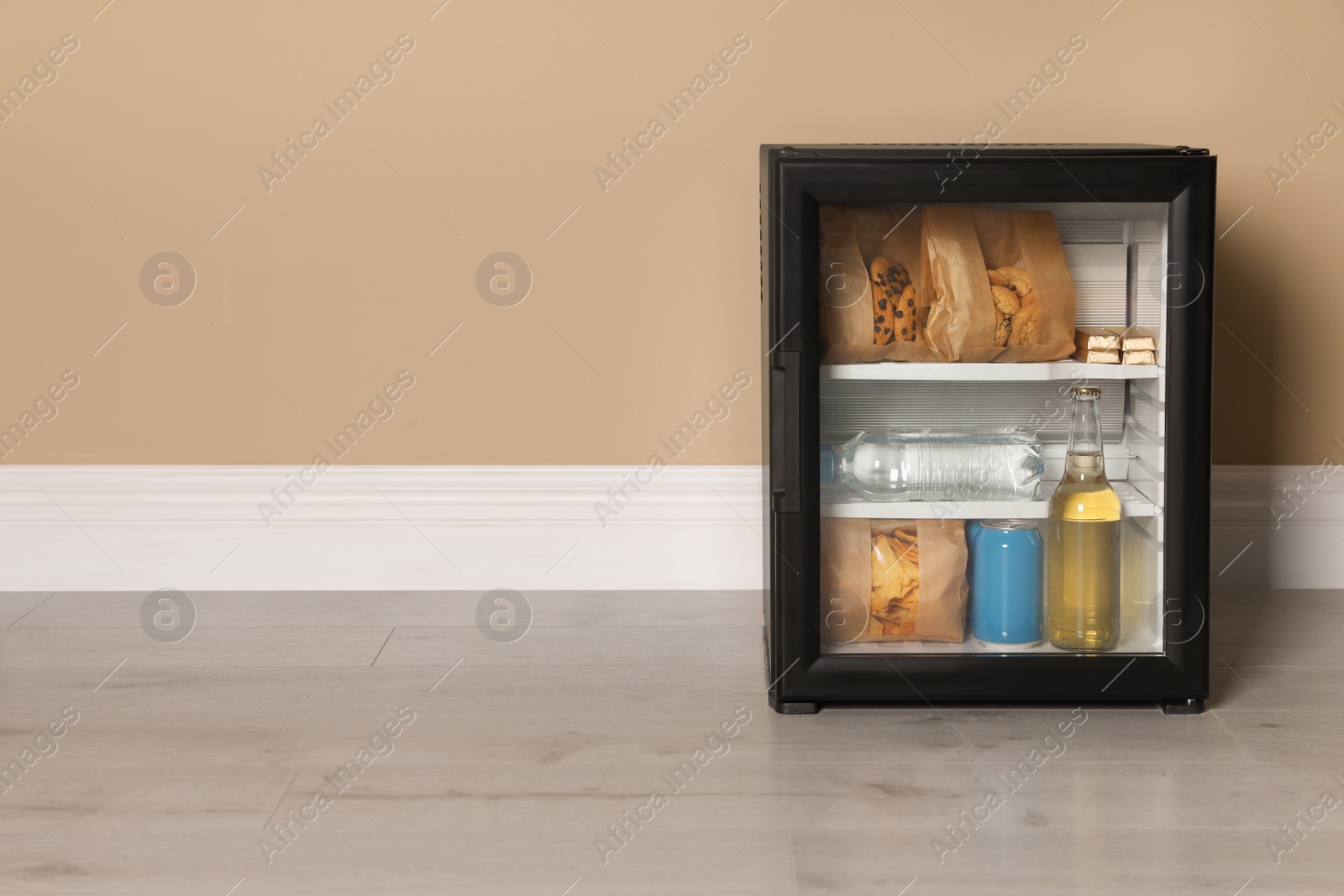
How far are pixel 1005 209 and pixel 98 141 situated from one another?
1.44 m

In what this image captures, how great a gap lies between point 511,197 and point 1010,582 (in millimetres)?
994

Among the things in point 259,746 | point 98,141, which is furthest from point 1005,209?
point 98,141

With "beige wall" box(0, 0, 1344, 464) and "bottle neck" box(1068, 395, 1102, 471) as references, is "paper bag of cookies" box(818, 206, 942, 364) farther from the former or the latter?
"beige wall" box(0, 0, 1344, 464)

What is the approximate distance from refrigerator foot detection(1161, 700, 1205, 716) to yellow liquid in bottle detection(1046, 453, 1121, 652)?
97mm

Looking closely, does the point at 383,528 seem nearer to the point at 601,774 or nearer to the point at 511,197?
the point at 511,197

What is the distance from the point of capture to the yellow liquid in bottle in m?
1.35

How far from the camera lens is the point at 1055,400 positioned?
4.67ft

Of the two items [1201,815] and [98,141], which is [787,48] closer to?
[98,141]

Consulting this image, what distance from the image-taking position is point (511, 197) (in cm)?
181

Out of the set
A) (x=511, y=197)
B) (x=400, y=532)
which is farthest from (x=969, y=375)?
(x=400, y=532)

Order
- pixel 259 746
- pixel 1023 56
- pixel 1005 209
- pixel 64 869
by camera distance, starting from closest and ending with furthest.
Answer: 1. pixel 64 869
2. pixel 259 746
3. pixel 1005 209
4. pixel 1023 56

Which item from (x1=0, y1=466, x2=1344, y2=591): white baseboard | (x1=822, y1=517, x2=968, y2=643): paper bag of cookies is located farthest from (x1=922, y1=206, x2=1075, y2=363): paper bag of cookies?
(x1=0, y1=466, x2=1344, y2=591): white baseboard

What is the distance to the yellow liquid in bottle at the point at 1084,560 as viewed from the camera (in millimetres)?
1349

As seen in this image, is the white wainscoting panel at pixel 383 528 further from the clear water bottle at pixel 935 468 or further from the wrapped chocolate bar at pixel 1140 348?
the wrapped chocolate bar at pixel 1140 348
